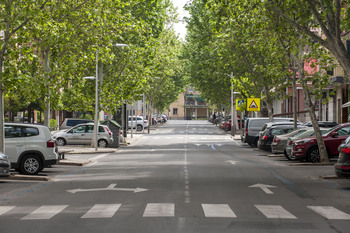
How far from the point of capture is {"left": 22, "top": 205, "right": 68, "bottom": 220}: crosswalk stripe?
1141 cm

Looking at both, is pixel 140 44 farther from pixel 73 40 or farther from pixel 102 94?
pixel 73 40

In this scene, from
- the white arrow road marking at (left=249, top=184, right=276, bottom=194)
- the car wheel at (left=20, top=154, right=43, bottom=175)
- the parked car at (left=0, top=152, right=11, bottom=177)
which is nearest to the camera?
the white arrow road marking at (left=249, top=184, right=276, bottom=194)

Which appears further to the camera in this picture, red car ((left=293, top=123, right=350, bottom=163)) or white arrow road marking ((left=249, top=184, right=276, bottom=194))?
red car ((left=293, top=123, right=350, bottom=163))

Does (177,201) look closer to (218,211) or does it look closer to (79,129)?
(218,211)

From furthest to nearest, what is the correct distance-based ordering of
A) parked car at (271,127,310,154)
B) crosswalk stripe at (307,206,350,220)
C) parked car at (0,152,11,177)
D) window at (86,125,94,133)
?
window at (86,125,94,133) < parked car at (271,127,310,154) < parked car at (0,152,11,177) < crosswalk stripe at (307,206,350,220)

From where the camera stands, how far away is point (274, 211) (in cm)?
1226

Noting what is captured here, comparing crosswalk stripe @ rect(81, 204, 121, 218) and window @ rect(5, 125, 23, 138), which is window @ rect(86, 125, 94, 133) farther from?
crosswalk stripe @ rect(81, 204, 121, 218)

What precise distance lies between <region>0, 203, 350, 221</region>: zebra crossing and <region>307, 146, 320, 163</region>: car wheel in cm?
1444

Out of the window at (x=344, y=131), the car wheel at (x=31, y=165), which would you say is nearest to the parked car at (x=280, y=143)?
the window at (x=344, y=131)

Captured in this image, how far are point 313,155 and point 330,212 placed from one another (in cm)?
1543

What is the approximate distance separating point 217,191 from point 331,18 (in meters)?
7.35

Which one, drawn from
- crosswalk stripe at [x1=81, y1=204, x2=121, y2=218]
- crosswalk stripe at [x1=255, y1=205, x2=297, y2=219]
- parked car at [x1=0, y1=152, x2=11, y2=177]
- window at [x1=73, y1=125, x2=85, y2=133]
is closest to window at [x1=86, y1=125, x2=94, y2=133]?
window at [x1=73, y1=125, x2=85, y2=133]

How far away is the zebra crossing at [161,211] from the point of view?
1143 cm

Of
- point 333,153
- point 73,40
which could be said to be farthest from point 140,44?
point 333,153
